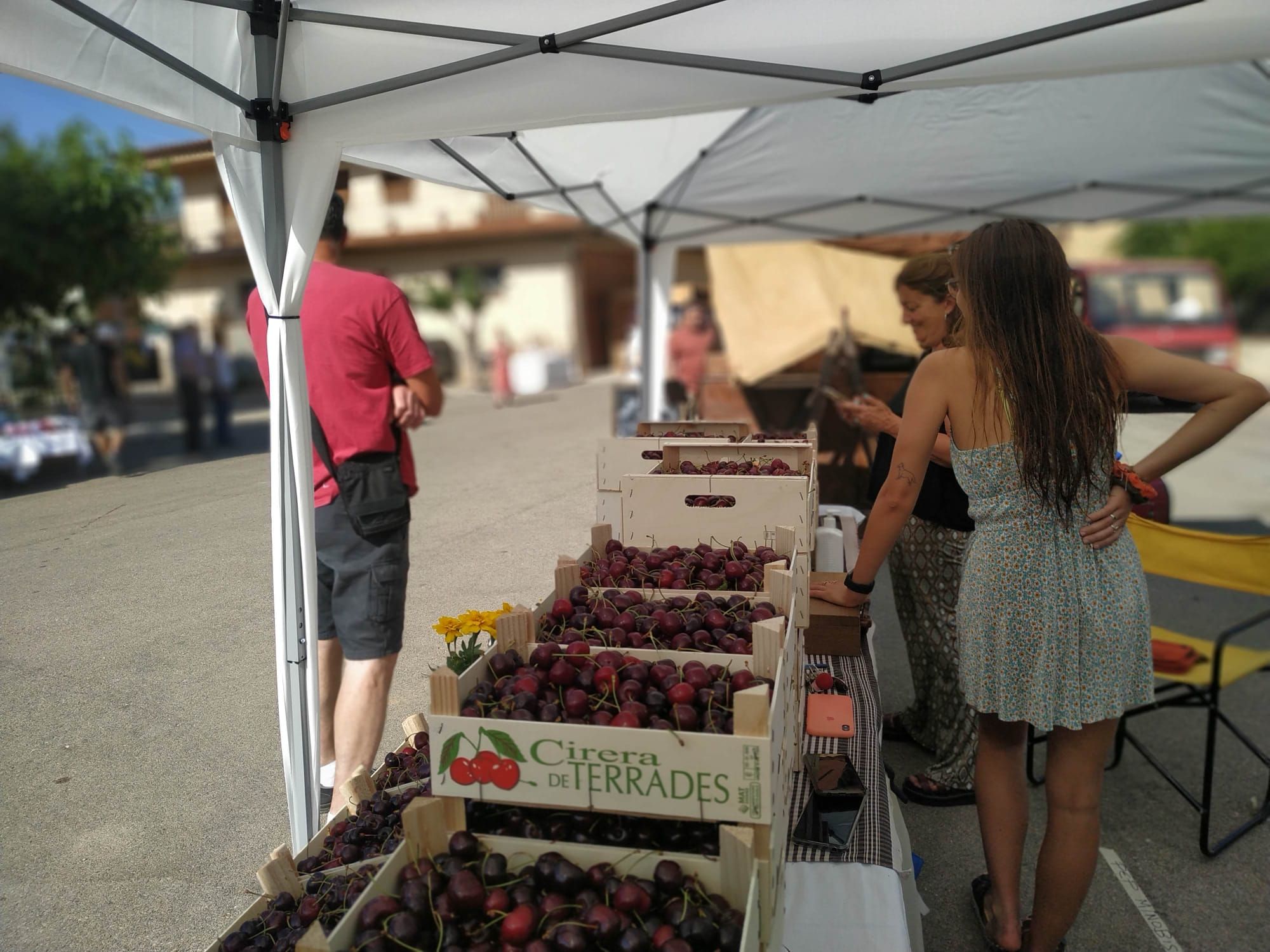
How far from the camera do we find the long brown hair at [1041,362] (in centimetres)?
183

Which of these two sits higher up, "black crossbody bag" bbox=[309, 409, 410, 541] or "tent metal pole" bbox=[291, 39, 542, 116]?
"tent metal pole" bbox=[291, 39, 542, 116]

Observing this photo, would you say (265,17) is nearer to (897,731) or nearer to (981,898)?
(981,898)

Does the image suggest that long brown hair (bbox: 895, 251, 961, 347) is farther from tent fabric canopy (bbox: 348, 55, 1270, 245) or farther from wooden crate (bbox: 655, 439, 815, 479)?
tent fabric canopy (bbox: 348, 55, 1270, 245)

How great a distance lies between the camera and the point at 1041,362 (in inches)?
72.3

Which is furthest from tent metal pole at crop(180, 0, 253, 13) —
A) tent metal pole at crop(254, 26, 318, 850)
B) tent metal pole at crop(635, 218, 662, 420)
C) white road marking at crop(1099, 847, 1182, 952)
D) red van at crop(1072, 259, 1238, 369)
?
red van at crop(1072, 259, 1238, 369)

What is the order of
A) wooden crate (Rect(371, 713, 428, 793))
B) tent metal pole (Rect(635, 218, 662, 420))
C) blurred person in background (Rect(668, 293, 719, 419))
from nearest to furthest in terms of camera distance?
wooden crate (Rect(371, 713, 428, 793)), tent metal pole (Rect(635, 218, 662, 420)), blurred person in background (Rect(668, 293, 719, 419))

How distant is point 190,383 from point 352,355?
10246 mm

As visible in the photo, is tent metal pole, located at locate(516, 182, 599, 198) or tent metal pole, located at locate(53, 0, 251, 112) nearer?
tent metal pole, located at locate(53, 0, 251, 112)

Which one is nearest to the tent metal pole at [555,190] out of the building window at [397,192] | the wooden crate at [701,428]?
the wooden crate at [701,428]

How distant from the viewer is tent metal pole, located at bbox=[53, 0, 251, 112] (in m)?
1.68

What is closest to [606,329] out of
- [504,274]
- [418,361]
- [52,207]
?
[504,274]

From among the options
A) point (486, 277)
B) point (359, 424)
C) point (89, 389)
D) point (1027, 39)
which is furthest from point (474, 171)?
point (486, 277)

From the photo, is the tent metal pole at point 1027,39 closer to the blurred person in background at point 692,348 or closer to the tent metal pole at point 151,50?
the tent metal pole at point 151,50

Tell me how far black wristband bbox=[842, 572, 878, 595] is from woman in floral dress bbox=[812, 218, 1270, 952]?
0.34 metres
